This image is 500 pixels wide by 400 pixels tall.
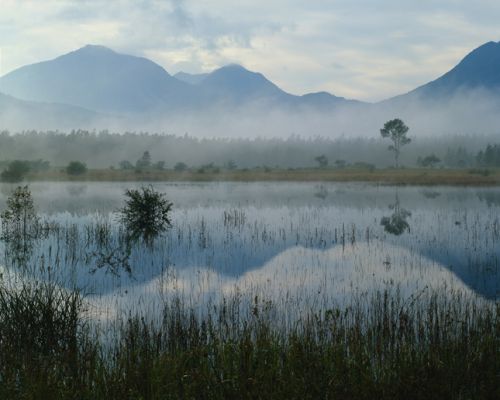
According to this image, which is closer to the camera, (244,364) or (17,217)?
(244,364)

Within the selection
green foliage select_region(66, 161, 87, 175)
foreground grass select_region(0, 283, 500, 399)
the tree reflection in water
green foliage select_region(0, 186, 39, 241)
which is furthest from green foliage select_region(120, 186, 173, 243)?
green foliage select_region(66, 161, 87, 175)

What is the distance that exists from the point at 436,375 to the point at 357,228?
27.9 m

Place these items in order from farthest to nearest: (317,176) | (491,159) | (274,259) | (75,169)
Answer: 1. (491,159)
2. (75,169)
3. (317,176)
4. (274,259)

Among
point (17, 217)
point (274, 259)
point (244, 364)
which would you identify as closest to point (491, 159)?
point (274, 259)

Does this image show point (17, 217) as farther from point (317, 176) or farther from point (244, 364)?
point (317, 176)

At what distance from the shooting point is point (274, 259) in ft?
89.1

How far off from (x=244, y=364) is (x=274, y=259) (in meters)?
16.0

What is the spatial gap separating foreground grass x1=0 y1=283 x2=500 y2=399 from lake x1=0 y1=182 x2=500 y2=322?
1.82 meters

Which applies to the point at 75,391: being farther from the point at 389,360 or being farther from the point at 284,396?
the point at 389,360

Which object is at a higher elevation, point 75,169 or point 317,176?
point 75,169

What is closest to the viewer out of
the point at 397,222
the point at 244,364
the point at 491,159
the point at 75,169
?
the point at 244,364

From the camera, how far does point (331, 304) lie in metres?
18.1

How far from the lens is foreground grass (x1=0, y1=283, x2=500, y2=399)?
10.0 m

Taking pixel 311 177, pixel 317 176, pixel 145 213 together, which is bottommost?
pixel 145 213
